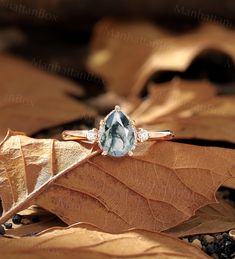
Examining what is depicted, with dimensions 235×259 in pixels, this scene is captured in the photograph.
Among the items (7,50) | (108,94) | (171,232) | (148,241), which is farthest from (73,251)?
(7,50)

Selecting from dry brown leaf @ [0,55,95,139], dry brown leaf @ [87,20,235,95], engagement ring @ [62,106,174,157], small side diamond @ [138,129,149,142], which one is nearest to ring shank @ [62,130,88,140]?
engagement ring @ [62,106,174,157]

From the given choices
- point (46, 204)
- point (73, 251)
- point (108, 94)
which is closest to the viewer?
point (73, 251)

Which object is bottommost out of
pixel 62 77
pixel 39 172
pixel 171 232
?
pixel 171 232

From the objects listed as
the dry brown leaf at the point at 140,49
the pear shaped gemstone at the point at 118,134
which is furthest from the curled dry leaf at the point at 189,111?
the pear shaped gemstone at the point at 118,134

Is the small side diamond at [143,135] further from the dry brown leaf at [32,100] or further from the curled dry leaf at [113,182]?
the dry brown leaf at [32,100]

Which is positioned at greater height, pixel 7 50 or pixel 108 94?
pixel 7 50

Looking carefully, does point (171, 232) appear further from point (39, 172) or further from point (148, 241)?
point (39, 172)

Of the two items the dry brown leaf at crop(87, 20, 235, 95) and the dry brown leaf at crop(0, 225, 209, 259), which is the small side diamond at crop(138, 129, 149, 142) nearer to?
the dry brown leaf at crop(0, 225, 209, 259)
